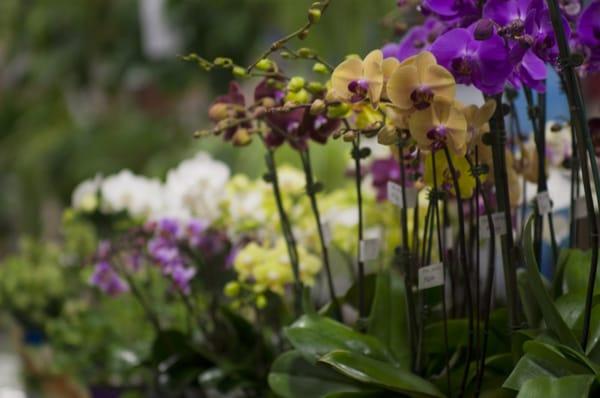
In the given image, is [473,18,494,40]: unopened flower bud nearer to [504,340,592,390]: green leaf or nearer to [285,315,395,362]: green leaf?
[504,340,592,390]: green leaf

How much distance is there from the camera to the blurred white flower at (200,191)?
142 centimetres

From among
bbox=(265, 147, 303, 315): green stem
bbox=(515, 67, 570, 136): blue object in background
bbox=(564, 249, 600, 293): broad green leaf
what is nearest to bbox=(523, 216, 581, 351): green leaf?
bbox=(564, 249, 600, 293): broad green leaf

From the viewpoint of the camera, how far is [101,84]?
193 inches

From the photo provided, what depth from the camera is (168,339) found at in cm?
130

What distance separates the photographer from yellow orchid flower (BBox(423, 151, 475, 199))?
2.83 ft

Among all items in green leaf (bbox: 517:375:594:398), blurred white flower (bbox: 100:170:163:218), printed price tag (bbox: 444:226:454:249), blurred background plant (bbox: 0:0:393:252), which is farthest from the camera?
blurred background plant (bbox: 0:0:393:252)

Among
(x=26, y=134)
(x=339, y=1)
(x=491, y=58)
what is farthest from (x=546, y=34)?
(x=26, y=134)

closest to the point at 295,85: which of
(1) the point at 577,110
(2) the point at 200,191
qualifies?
(1) the point at 577,110

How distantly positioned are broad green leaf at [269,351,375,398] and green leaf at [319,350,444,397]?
0.07m

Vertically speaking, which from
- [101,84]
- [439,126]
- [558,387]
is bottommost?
[558,387]

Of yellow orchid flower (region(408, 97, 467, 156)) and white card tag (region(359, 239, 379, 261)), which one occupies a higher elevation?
yellow orchid flower (region(408, 97, 467, 156))

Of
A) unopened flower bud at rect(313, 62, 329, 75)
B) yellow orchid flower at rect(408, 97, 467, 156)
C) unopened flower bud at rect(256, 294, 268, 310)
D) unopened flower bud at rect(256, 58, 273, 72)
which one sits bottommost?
unopened flower bud at rect(256, 294, 268, 310)

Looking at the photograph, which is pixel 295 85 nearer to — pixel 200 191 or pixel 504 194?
pixel 504 194

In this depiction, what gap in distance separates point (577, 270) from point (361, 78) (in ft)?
1.00
